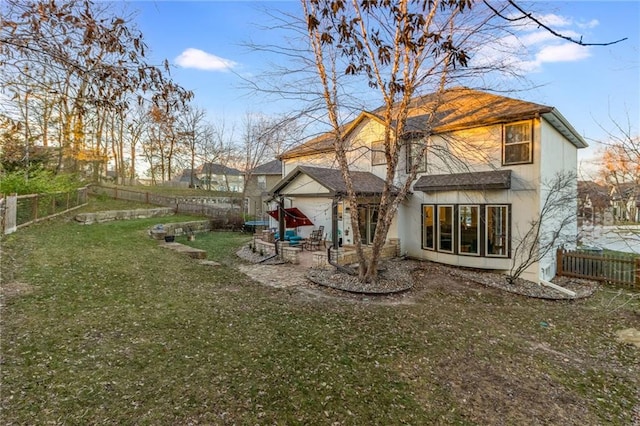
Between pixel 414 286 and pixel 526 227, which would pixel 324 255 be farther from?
pixel 526 227

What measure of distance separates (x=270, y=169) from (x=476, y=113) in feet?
85.7

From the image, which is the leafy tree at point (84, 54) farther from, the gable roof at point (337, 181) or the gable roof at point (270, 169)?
the gable roof at point (270, 169)

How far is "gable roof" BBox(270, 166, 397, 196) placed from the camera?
12267 mm

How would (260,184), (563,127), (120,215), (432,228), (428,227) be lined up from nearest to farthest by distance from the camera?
(563,127) → (432,228) → (428,227) → (120,215) → (260,184)

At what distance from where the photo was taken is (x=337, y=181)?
42.8 feet

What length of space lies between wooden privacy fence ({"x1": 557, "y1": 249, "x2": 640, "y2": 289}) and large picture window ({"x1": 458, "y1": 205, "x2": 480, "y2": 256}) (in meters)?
4.04

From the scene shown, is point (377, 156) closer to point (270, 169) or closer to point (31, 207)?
point (31, 207)

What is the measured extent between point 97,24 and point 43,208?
13935 millimetres

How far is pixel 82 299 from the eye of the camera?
6562mm

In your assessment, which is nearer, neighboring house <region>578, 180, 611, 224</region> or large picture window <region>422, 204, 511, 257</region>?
large picture window <region>422, 204, 511, 257</region>

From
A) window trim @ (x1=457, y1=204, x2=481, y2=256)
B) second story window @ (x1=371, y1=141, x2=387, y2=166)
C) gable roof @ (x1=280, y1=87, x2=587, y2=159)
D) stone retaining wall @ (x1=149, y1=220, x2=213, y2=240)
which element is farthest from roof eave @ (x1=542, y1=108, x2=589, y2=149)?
stone retaining wall @ (x1=149, y1=220, x2=213, y2=240)


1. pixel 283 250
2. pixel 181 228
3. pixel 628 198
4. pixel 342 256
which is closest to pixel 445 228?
pixel 342 256

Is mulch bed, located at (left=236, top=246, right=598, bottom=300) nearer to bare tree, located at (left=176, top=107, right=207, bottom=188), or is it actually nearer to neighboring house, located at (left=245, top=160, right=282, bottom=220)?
neighboring house, located at (left=245, top=160, right=282, bottom=220)

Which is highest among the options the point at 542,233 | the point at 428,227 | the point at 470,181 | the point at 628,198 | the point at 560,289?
the point at 470,181
